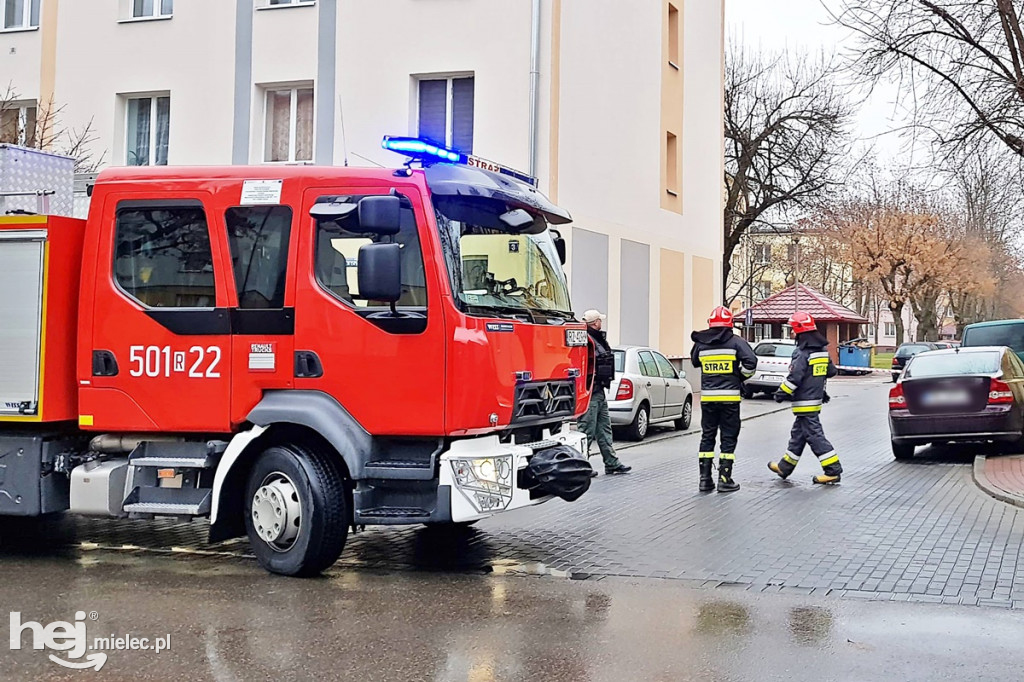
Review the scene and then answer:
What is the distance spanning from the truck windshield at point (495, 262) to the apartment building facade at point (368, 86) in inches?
494

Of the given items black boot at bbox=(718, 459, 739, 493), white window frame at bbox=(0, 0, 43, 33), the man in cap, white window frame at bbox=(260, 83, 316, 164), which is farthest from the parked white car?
white window frame at bbox=(0, 0, 43, 33)

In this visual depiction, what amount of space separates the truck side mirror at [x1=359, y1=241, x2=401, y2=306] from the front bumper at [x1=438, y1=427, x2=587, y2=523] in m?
1.13

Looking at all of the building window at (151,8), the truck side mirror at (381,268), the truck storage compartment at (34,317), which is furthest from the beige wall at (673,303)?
the truck side mirror at (381,268)

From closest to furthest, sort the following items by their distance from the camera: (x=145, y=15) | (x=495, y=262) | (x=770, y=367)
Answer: (x=495, y=262)
(x=145, y=15)
(x=770, y=367)

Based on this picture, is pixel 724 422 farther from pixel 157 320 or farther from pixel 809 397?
pixel 157 320

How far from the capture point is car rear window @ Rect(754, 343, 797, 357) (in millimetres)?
28438

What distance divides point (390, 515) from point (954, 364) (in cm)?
988

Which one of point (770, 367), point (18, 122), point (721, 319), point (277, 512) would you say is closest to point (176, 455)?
point (277, 512)

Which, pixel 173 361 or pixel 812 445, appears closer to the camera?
pixel 173 361

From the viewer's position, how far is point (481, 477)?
6922mm

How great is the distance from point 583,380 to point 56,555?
→ 169 inches

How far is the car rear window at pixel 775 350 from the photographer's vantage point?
28438mm

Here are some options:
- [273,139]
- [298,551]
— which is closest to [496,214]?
[298,551]

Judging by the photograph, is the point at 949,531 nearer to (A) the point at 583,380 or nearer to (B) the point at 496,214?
(A) the point at 583,380
